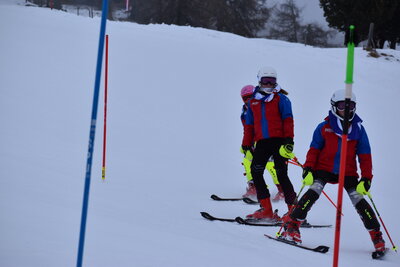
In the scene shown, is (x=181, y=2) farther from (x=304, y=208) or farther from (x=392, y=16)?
(x=304, y=208)

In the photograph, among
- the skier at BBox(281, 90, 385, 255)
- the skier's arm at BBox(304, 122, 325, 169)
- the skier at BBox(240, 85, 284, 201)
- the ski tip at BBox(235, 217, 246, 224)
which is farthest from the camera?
the skier at BBox(240, 85, 284, 201)

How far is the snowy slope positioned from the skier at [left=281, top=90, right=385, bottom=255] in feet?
1.20

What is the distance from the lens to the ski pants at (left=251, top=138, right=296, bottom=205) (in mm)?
6199

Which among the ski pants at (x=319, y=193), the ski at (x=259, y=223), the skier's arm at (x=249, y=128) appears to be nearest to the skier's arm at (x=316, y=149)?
the ski pants at (x=319, y=193)

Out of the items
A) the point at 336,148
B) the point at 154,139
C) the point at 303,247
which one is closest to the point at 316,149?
the point at 336,148

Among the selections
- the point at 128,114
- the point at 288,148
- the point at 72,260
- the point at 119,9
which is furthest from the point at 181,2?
the point at 72,260

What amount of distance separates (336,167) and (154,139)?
6.15 m

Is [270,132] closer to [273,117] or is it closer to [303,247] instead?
[273,117]

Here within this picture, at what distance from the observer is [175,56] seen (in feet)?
57.9

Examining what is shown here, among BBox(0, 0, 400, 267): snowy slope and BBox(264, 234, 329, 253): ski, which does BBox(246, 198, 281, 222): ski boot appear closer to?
BBox(0, 0, 400, 267): snowy slope

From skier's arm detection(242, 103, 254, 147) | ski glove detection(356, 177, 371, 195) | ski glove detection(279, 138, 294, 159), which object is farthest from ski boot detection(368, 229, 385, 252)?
skier's arm detection(242, 103, 254, 147)

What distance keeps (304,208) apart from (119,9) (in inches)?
2221

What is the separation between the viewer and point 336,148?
5203 millimetres

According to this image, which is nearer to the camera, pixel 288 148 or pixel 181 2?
pixel 288 148
